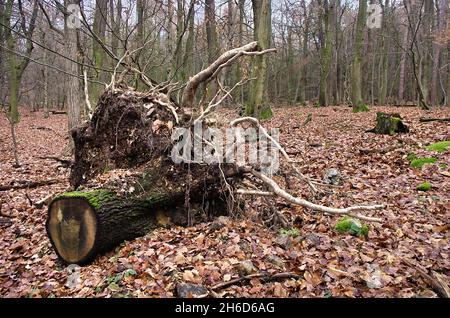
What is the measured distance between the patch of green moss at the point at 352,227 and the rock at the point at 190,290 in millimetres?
2191

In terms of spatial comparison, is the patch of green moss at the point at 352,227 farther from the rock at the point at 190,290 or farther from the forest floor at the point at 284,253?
the rock at the point at 190,290

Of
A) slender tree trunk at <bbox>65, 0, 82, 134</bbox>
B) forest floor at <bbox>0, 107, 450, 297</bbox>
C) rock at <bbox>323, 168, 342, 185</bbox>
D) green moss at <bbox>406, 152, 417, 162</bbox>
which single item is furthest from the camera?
slender tree trunk at <bbox>65, 0, 82, 134</bbox>

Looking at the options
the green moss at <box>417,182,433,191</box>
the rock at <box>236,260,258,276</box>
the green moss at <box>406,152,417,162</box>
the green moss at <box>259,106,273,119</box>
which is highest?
the green moss at <box>259,106,273,119</box>

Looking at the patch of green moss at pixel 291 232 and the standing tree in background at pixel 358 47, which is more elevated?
the standing tree in background at pixel 358 47

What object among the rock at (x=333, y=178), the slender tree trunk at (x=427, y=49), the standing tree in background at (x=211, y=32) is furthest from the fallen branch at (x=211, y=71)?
the slender tree trunk at (x=427, y=49)

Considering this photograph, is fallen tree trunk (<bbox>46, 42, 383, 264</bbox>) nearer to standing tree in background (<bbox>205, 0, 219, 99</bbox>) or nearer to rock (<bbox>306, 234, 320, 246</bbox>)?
rock (<bbox>306, 234, 320, 246</bbox>)

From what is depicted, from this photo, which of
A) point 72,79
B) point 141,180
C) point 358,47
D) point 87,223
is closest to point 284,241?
point 141,180

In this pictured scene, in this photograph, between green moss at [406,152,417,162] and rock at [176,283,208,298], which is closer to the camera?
rock at [176,283,208,298]

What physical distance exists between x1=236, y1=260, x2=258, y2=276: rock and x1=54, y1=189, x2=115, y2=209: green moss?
1.81 meters

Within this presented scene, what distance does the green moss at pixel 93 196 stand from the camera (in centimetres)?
393

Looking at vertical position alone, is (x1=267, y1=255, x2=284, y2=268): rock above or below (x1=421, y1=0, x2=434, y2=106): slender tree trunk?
below

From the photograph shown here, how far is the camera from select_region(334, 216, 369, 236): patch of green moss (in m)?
4.41

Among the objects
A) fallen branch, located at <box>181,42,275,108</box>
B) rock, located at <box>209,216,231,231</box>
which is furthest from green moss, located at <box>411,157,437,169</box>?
rock, located at <box>209,216,231,231</box>
